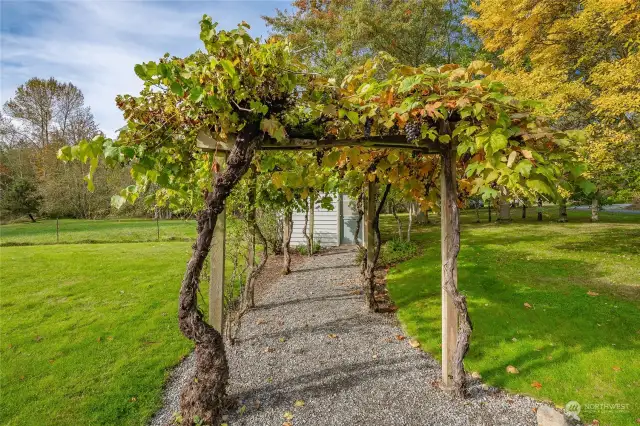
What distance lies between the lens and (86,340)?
446 centimetres

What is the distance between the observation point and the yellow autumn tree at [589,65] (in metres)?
6.39

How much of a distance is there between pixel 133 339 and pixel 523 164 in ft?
16.0

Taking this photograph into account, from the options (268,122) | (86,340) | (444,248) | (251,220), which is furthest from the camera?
(251,220)

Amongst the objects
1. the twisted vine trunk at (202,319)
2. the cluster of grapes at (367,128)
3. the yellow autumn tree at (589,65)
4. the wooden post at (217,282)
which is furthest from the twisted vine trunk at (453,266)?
the yellow autumn tree at (589,65)

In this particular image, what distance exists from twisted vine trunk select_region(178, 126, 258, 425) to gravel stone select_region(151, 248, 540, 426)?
30 centimetres

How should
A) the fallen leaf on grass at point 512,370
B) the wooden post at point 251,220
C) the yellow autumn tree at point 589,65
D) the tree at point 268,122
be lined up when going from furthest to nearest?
the yellow autumn tree at point 589,65 → the wooden post at point 251,220 → the fallen leaf on grass at point 512,370 → the tree at point 268,122

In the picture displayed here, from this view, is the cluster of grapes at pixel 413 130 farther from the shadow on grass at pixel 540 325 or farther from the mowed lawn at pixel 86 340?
the mowed lawn at pixel 86 340

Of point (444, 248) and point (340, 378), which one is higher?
point (444, 248)

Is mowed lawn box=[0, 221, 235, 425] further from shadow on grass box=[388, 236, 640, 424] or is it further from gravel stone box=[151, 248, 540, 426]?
shadow on grass box=[388, 236, 640, 424]

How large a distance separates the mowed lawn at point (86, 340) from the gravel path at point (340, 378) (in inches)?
36.0

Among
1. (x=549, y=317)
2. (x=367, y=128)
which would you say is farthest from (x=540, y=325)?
(x=367, y=128)

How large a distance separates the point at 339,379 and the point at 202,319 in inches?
60.9

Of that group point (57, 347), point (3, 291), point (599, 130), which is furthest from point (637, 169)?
point (3, 291)

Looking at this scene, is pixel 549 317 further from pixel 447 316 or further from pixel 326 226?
pixel 326 226
